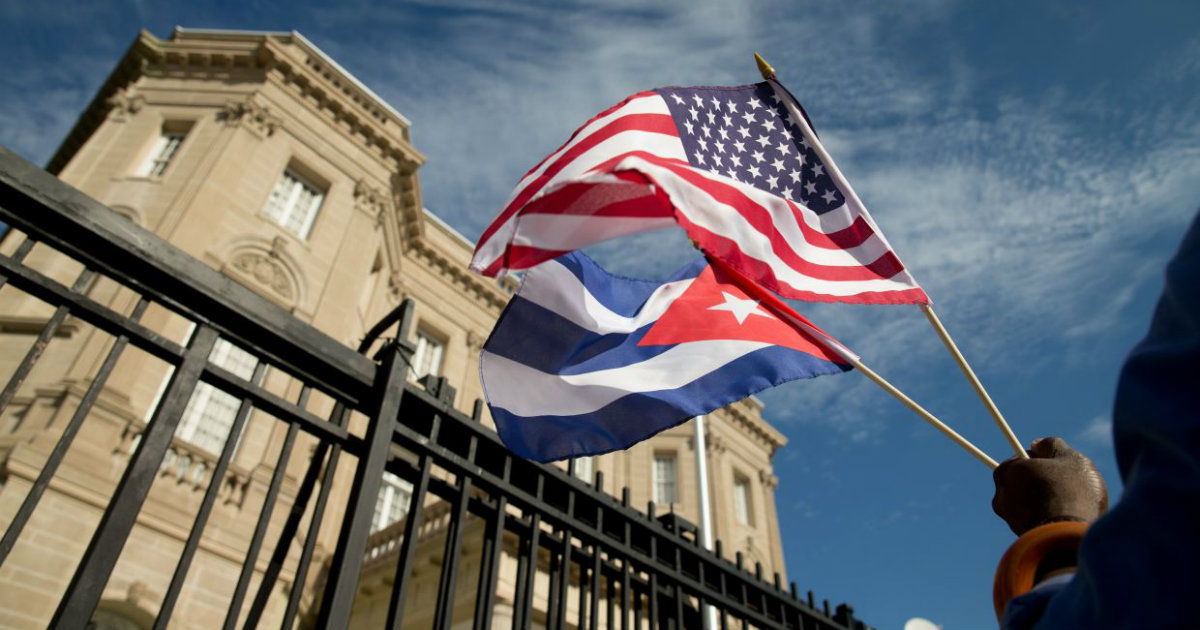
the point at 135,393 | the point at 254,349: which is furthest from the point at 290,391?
the point at 254,349

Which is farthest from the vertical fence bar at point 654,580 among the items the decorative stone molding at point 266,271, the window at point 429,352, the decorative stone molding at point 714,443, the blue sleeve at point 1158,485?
the decorative stone molding at point 714,443

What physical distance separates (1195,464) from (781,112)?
379 cm

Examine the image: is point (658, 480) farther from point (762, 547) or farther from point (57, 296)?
point (57, 296)

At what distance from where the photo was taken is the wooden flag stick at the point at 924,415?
290 cm

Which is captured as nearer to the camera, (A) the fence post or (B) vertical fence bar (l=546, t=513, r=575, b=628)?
(A) the fence post

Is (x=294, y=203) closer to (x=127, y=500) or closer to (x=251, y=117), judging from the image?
(x=251, y=117)

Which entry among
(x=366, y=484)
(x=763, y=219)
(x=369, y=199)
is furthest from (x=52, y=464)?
(x=369, y=199)

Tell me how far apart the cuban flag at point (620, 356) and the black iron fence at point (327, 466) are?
0.28 m

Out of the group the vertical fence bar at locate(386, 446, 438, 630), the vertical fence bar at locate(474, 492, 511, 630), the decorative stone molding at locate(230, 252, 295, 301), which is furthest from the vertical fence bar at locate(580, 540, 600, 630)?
the decorative stone molding at locate(230, 252, 295, 301)

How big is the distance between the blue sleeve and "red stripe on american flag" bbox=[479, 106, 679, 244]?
2.70 m

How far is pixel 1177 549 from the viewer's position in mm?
786

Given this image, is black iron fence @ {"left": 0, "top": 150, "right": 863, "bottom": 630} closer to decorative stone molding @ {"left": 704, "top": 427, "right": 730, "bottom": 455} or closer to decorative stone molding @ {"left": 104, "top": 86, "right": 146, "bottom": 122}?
decorative stone molding @ {"left": 104, "top": 86, "right": 146, "bottom": 122}

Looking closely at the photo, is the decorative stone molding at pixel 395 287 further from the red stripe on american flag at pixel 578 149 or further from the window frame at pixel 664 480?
the red stripe on american flag at pixel 578 149

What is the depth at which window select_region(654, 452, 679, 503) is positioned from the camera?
25702 mm
